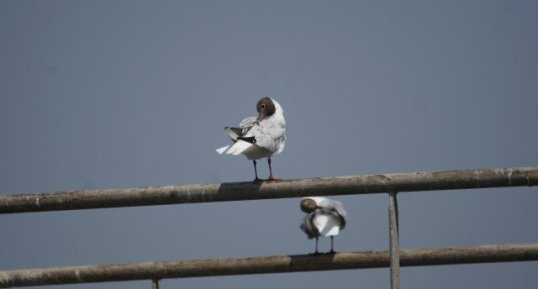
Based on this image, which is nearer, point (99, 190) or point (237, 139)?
point (99, 190)

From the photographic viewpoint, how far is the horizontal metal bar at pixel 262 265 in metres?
5.82

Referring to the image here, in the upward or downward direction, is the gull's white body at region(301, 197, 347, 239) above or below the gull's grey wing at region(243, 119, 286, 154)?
below

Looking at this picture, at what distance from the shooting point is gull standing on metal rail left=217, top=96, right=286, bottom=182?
8.12 m

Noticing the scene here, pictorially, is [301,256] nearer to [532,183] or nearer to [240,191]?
[240,191]

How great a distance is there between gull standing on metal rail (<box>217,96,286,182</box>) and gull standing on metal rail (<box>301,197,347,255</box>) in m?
0.58

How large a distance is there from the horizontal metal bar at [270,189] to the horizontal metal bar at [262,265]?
432mm

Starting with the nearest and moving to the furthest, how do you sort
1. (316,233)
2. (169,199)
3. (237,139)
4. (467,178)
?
(467,178), (169,199), (316,233), (237,139)

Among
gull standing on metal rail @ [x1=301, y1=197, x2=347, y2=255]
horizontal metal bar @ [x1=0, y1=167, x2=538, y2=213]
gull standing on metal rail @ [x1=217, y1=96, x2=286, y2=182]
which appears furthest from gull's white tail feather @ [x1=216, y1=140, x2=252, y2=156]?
horizontal metal bar @ [x1=0, y1=167, x2=538, y2=213]

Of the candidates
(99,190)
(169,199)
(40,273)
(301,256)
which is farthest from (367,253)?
(40,273)

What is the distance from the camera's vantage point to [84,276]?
6055 millimetres

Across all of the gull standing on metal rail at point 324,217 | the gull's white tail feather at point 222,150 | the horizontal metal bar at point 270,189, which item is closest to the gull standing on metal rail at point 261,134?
the gull's white tail feather at point 222,150

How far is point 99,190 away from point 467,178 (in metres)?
2.51

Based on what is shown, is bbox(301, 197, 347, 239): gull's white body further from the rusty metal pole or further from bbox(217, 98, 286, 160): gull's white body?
the rusty metal pole

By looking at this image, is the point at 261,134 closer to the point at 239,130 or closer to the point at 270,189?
the point at 239,130
